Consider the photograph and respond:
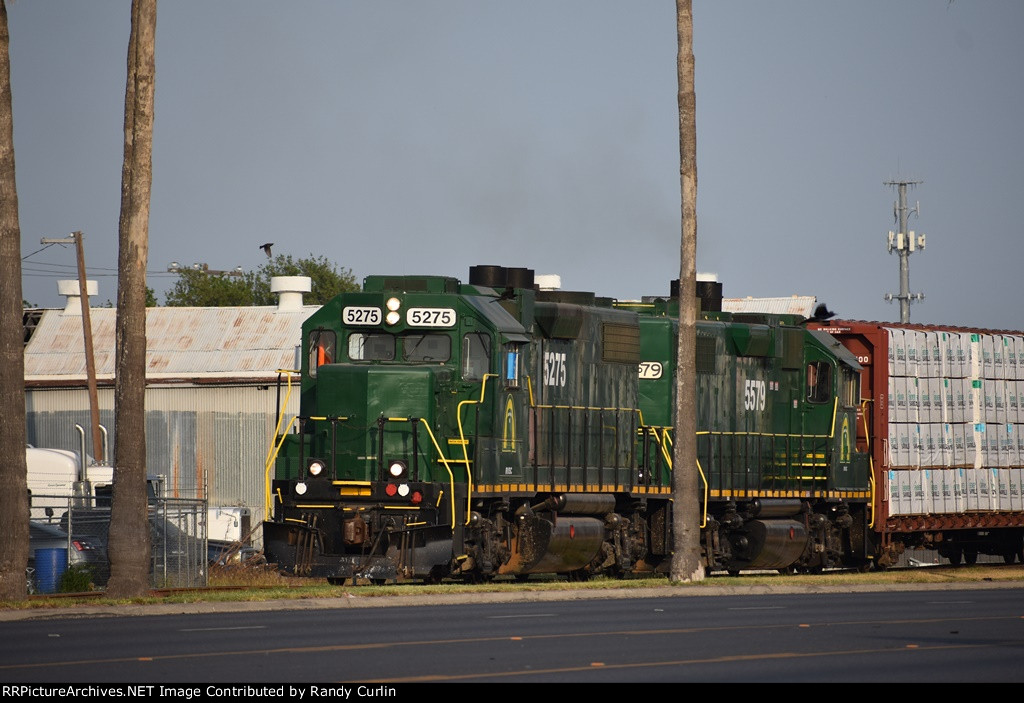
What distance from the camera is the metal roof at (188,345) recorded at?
46750mm

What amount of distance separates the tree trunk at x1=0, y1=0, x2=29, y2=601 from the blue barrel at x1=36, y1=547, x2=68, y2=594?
359cm

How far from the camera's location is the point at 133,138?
22094 mm

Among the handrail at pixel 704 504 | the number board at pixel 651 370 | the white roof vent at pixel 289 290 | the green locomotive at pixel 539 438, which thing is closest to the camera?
the green locomotive at pixel 539 438

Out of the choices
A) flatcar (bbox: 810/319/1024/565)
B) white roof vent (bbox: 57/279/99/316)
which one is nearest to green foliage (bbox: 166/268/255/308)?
white roof vent (bbox: 57/279/99/316)

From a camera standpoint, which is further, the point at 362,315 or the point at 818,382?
the point at 818,382

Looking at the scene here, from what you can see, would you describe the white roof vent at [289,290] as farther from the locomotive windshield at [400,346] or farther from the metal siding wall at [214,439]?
the locomotive windshield at [400,346]

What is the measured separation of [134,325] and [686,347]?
9.39m

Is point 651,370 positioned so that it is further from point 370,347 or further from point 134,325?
point 134,325

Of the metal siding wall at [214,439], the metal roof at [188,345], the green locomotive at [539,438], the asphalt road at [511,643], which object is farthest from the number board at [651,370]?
the metal roof at [188,345]

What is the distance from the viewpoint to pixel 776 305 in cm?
5150

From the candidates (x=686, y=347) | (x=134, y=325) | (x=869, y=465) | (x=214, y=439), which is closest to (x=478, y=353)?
(x=686, y=347)

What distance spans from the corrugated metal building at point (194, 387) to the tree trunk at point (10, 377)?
21085mm
